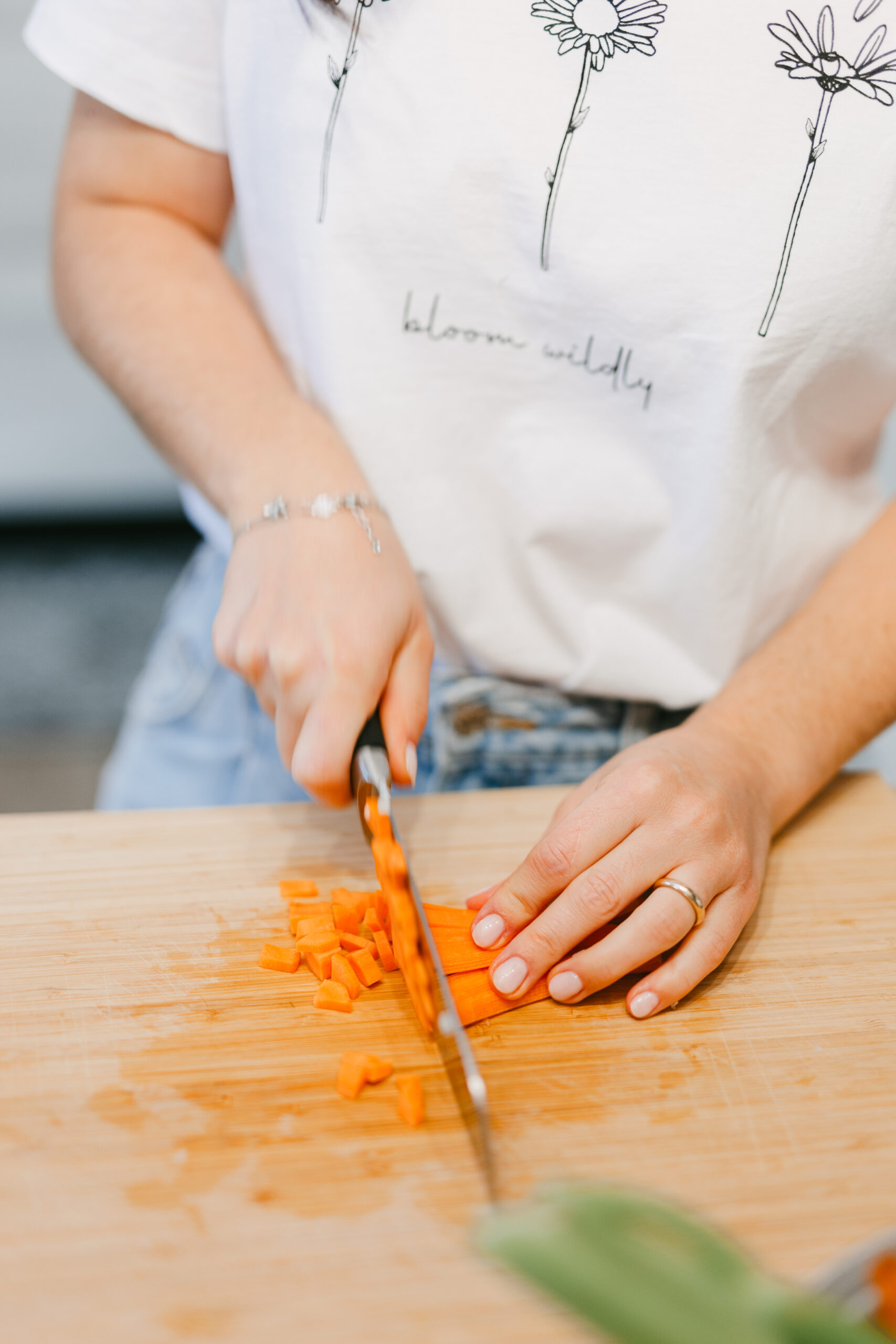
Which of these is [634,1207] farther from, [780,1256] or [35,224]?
[35,224]

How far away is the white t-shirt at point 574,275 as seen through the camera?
2.74 ft

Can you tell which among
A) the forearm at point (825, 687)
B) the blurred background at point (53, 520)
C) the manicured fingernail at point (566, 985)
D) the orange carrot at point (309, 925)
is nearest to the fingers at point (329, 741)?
the orange carrot at point (309, 925)

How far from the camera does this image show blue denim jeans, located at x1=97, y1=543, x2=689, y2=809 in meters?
1.08

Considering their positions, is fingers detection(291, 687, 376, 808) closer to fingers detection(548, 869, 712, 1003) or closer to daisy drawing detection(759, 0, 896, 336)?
fingers detection(548, 869, 712, 1003)

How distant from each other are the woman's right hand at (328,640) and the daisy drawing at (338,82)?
29 cm

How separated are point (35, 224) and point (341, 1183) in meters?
2.98

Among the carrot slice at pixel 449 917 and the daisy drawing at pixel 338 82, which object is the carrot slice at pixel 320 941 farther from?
the daisy drawing at pixel 338 82

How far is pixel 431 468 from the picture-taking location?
1004 millimetres

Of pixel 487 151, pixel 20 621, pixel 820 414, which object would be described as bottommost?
pixel 20 621

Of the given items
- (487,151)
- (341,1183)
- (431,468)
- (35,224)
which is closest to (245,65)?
(487,151)

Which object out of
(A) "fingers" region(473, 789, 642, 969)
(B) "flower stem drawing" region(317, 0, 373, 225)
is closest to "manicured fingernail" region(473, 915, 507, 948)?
(A) "fingers" region(473, 789, 642, 969)

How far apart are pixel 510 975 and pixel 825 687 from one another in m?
0.41

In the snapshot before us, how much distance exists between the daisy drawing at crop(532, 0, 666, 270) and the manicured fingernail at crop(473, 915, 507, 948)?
63 cm

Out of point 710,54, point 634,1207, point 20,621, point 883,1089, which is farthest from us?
point 20,621
